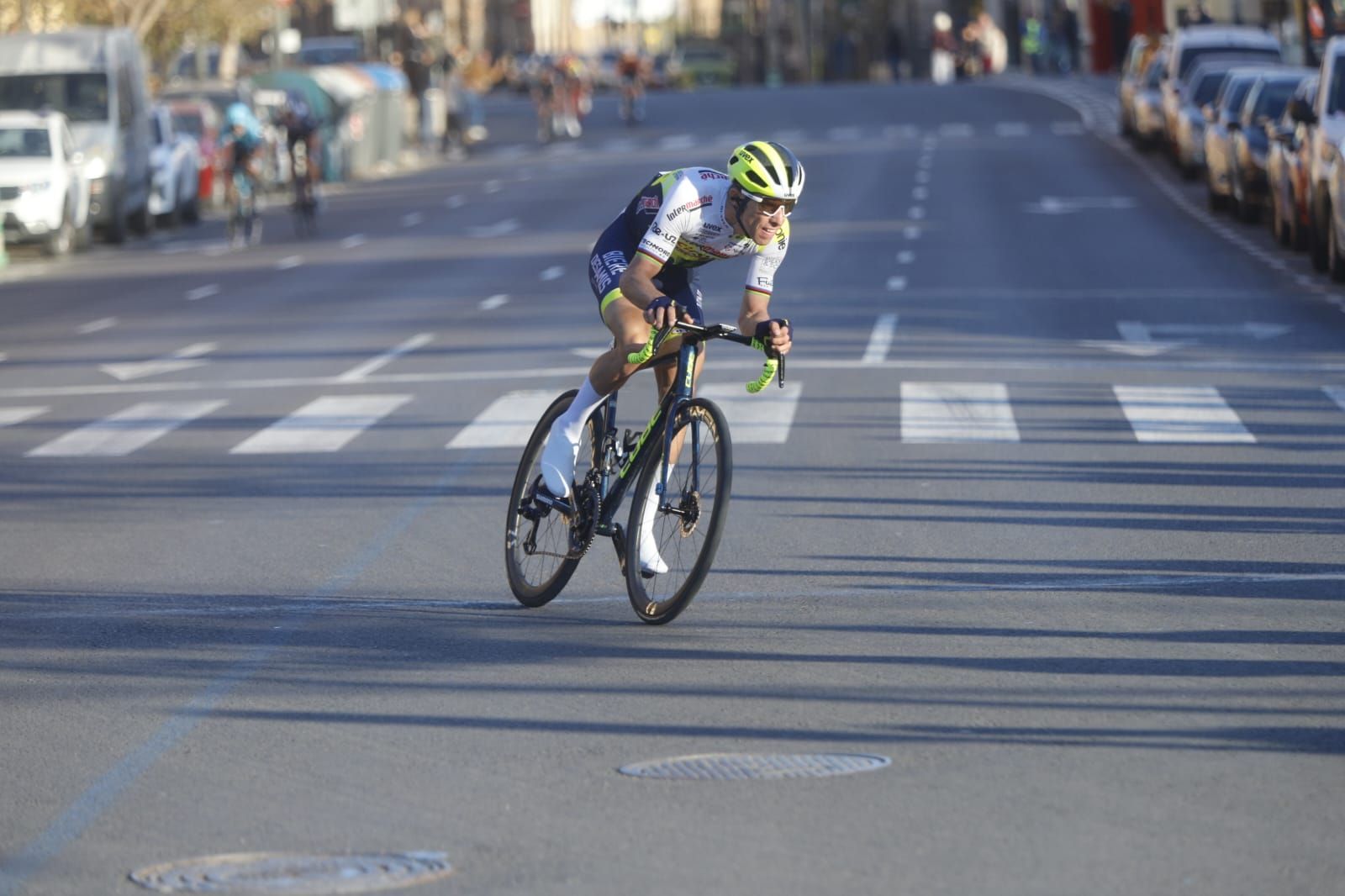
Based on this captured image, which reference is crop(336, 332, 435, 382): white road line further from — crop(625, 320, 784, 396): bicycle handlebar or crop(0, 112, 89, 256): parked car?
crop(0, 112, 89, 256): parked car

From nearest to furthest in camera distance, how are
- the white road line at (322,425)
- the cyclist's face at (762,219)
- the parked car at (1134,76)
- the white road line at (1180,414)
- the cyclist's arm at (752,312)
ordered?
1. the cyclist's face at (762,219)
2. the cyclist's arm at (752,312)
3. the white road line at (1180,414)
4. the white road line at (322,425)
5. the parked car at (1134,76)

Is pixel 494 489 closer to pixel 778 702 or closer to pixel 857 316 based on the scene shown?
pixel 778 702

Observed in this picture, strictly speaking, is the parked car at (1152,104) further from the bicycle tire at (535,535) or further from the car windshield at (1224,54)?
the bicycle tire at (535,535)

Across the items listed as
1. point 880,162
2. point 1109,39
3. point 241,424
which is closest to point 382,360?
point 241,424

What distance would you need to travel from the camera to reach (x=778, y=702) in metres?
7.55

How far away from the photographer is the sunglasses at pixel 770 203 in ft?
27.8

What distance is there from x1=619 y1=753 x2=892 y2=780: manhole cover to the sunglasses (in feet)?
7.57

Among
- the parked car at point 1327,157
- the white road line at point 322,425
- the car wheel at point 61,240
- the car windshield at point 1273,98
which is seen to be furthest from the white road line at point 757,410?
the car wheel at point 61,240

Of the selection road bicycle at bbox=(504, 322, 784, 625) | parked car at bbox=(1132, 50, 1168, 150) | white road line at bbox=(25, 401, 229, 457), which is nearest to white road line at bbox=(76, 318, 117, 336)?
white road line at bbox=(25, 401, 229, 457)

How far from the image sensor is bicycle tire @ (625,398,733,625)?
859 centimetres

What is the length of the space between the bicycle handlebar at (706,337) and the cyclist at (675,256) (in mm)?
45

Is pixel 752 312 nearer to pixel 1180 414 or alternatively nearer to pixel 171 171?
pixel 1180 414

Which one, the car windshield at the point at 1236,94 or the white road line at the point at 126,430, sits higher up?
the car windshield at the point at 1236,94

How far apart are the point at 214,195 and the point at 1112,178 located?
1778 centimetres
